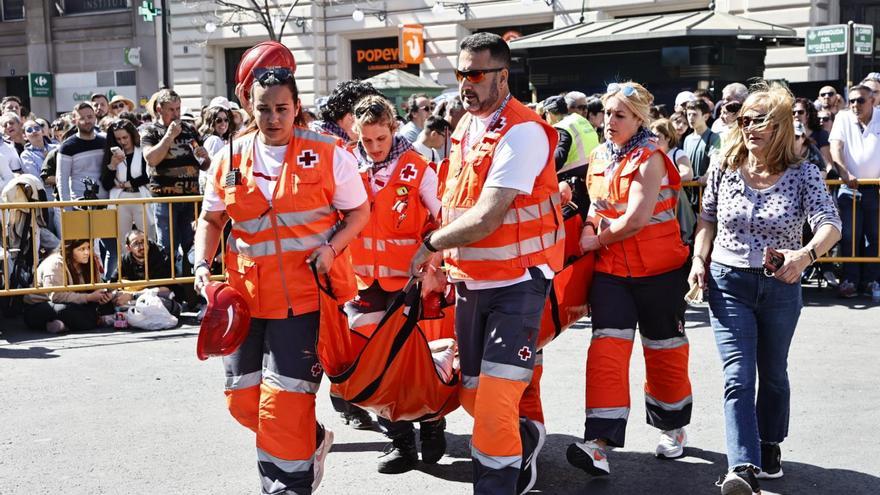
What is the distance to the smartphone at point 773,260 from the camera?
459cm

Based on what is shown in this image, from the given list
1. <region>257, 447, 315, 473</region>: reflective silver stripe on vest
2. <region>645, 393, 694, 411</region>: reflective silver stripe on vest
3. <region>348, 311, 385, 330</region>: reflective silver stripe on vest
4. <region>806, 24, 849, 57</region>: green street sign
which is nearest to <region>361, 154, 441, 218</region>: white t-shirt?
<region>348, 311, 385, 330</region>: reflective silver stripe on vest

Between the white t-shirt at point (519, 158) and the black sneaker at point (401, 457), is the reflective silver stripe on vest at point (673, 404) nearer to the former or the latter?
the black sneaker at point (401, 457)

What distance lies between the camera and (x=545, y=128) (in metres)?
4.50

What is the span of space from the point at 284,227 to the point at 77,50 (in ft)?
112

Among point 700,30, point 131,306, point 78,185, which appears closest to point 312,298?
point 131,306

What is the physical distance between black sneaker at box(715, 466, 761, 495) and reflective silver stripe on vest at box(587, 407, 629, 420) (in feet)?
2.16

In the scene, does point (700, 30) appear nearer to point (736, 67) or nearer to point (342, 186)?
point (736, 67)

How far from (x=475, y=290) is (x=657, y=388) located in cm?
143

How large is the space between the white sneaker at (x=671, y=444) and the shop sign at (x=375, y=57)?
2279cm

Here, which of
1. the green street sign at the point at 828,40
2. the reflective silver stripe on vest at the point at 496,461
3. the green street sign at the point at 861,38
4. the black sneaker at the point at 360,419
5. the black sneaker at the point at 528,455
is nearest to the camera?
the reflective silver stripe on vest at the point at 496,461

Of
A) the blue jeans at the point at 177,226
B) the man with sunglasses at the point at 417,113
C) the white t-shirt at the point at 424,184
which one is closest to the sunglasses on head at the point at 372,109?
the white t-shirt at the point at 424,184

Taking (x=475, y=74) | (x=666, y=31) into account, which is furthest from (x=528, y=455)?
(x=666, y=31)

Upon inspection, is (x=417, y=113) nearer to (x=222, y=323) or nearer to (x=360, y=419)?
(x=360, y=419)

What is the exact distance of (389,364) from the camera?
15.5ft
